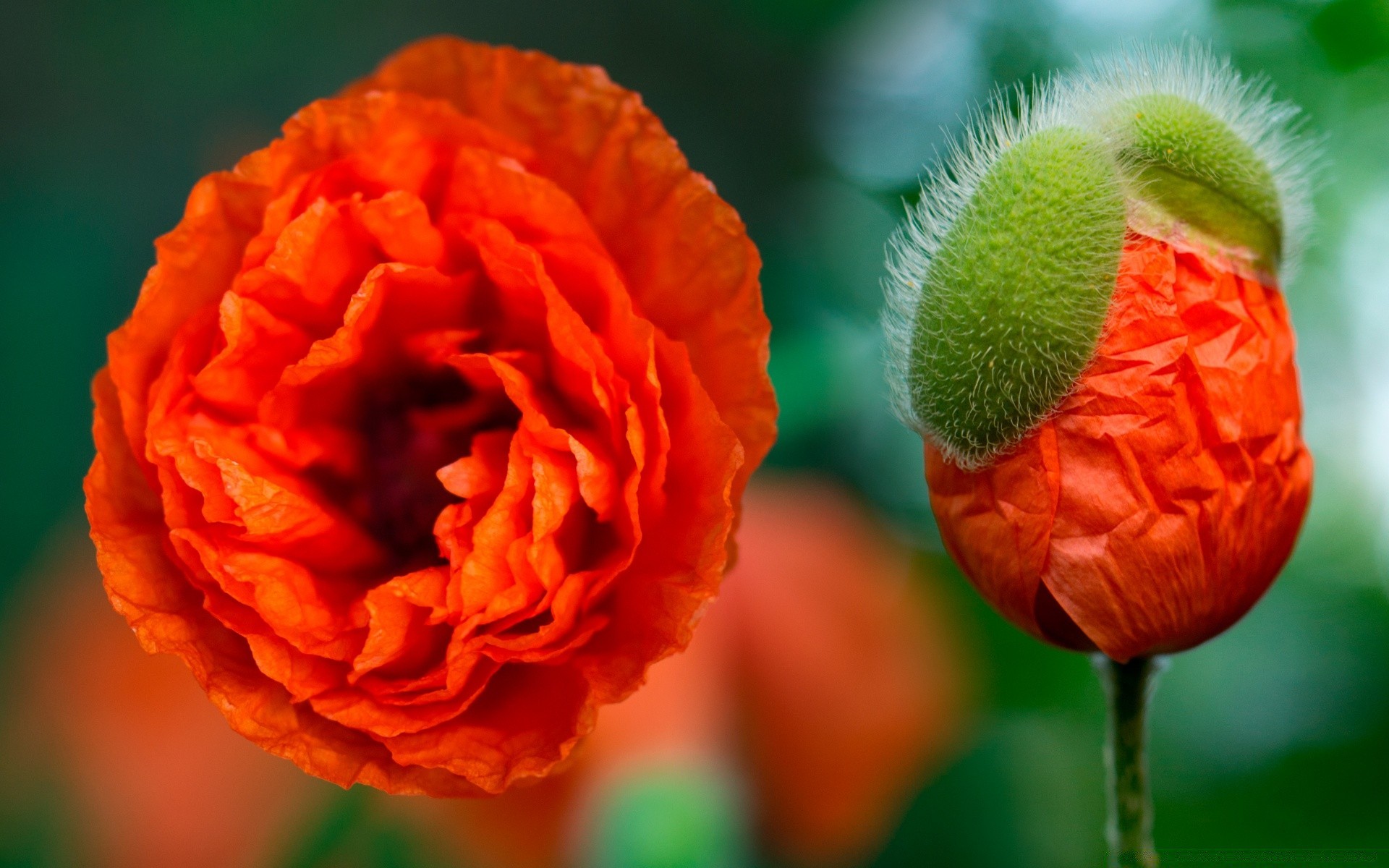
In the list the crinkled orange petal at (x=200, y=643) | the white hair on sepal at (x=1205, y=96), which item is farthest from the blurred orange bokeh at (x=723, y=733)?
the white hair on sepal at (x=1205, y=96)

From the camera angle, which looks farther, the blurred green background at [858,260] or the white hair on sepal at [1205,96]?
the blurred green background at [858,260]

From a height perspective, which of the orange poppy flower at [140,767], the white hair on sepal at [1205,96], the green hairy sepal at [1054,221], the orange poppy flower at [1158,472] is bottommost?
the orange poppy flower at [140,767]

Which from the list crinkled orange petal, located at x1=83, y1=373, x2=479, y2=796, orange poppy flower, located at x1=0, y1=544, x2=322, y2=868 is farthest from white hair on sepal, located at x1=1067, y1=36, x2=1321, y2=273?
orange poppy flower, located at x1=0, y1=544, x2=322, y2=868

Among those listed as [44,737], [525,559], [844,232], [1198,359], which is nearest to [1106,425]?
[1198,359]

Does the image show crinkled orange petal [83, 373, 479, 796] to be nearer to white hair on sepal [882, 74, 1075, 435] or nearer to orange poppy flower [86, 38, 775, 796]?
orange poppy flower [86, 38, 775, 796]

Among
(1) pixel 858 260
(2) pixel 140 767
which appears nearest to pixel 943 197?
(1) pixel 858 260

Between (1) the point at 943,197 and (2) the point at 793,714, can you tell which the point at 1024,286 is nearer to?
(1) the point at 943,197

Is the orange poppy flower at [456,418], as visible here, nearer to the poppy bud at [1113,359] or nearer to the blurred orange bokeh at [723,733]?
the poppy bud at [1113,359]
